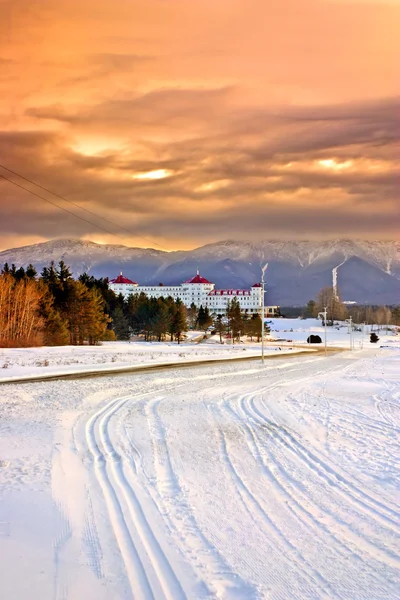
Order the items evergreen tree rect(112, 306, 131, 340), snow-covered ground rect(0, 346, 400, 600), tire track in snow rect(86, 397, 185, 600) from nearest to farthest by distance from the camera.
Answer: tire track in snow rect(86, 397, 185, 600) → snow-covered ground rect(0, 346, 400, 600) → evergreen tree rect(112, 306, 131, 340)

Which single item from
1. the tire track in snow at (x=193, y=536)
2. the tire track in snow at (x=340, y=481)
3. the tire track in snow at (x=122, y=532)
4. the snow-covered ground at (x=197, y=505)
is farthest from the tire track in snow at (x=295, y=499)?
the tire track in snow at (x=122, y=532)

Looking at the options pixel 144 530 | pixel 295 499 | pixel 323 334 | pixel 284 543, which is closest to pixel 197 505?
pixel 144 530

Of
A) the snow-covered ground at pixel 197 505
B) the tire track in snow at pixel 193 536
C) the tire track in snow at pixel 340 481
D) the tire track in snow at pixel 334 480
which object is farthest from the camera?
the tire track in snow at pixel 340 481

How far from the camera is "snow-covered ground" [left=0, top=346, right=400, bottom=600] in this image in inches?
252

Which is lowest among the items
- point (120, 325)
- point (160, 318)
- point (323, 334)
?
point (323, 334)

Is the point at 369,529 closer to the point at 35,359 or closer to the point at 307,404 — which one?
the point at 307,404

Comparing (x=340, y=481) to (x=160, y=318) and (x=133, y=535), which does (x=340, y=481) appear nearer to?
(x=133, y=535)

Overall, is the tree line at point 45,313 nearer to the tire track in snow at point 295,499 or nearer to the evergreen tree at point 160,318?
the evergreen tree at point 160,318

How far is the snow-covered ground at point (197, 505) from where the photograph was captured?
639 centimetres

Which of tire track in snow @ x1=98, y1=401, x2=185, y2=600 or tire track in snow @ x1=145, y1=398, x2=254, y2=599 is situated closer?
tire track in snow @ x1=98, y1=401, x2=185, y2=600

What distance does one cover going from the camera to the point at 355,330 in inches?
7672

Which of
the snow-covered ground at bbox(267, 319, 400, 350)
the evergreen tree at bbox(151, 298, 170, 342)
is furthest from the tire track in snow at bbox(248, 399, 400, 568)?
the snow-covered ground at bbox(267, 319, 400, 350)

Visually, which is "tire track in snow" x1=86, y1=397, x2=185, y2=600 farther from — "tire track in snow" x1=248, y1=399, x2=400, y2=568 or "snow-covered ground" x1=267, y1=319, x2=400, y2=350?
"snow-covered ground" x1=267, y1=319, x2=400, y2=350

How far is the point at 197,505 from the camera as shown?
9062mm
